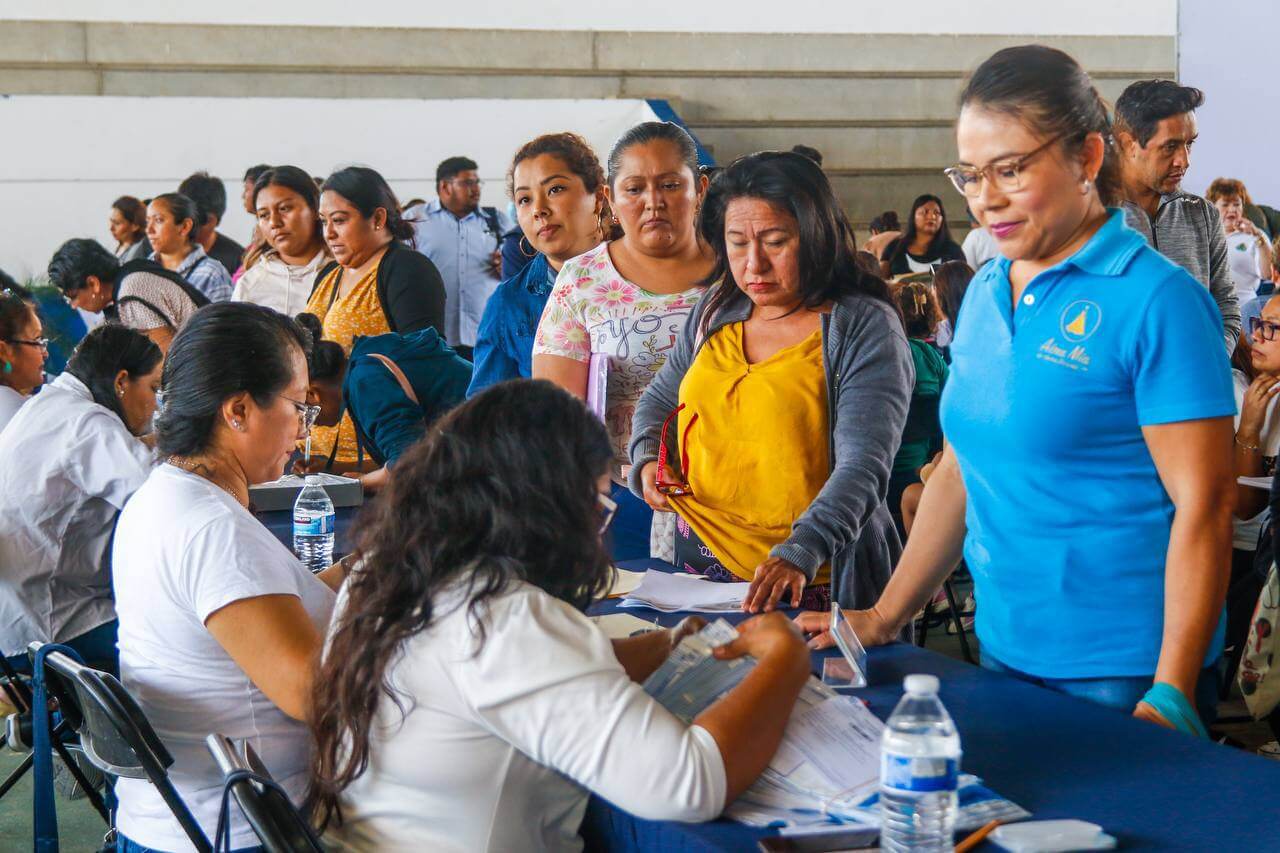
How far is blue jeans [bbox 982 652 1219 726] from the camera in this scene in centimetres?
150

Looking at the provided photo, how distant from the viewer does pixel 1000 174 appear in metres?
1.51

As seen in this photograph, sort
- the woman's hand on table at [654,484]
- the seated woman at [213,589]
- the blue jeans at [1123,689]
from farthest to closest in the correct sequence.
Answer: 1. the woman's hand on table at [654,484]
2. the seated woman at [213,589]
3. the blue jeans at [1123,689]

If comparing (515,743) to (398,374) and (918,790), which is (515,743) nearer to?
(918,790)

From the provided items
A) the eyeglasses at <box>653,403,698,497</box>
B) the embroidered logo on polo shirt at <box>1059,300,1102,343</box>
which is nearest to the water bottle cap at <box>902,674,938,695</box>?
the embroidered logo on polo shirt at <box>1059,300,1102,343</box>

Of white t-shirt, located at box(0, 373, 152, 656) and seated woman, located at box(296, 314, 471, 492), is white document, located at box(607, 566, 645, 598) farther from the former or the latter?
white t-shirt, located at box(0, 373, 152, 656)

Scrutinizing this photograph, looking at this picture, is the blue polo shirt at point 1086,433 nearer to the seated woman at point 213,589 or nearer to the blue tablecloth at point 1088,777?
the blue tablecloth at point 1088,777

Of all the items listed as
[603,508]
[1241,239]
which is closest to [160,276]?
[603,508]

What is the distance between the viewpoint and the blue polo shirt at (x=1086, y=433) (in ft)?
4.63

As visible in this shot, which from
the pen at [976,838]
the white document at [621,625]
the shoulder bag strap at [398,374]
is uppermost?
the shoulder bag strap at [398,374]

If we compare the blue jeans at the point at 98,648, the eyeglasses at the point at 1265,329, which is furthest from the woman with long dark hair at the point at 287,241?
the eyeglasses at the point at 1265,329

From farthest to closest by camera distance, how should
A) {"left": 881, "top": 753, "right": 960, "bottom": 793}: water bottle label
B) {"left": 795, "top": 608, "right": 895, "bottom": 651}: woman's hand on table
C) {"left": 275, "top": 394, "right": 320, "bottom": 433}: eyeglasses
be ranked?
1. {"left": 275, "top": 394, "right": 320, "bottom": 433}: eyeglasses
2. {"left": 795, "top": 608, "right": 895, "bottom": 651}: woman's hand on table
3. {"left": 881, "top": 753, "right": 960, "bottom": 793}: water bottle label

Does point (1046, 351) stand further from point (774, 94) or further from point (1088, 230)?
point (774, 94)

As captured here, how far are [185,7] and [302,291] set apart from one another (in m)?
4.70

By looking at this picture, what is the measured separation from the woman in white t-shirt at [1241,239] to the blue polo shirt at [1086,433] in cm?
520
